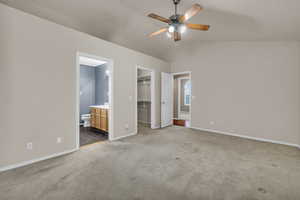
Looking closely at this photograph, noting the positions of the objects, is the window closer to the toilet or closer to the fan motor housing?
the toilet

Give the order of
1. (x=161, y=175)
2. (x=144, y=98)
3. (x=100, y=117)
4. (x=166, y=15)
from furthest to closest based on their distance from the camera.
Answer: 1. (x=144, y=98)
2. (x=100, y=117)
3. (x=166, y=15)
4. (x=161, y=175)

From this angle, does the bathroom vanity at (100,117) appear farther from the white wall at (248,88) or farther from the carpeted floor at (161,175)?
the white wall at (248,88)

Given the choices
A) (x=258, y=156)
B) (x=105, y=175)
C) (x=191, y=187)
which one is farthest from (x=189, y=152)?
(x=105, y=175)

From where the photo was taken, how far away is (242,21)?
2666 mm

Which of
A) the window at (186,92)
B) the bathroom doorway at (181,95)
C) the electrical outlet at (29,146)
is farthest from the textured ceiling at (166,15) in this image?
the window at (186,92)

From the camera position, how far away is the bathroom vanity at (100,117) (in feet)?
13.7

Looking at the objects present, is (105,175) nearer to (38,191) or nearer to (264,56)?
(38,191)

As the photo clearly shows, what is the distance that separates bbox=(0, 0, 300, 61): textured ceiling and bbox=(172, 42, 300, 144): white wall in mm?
568

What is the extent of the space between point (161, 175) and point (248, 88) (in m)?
3.63

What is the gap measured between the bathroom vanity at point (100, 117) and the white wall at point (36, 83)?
1.28 metres

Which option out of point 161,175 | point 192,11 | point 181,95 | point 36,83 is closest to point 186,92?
point 181,95

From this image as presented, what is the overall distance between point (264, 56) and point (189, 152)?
3.37 m

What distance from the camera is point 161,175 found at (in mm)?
2076

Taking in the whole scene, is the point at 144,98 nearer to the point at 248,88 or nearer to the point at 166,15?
the point at 166,15
